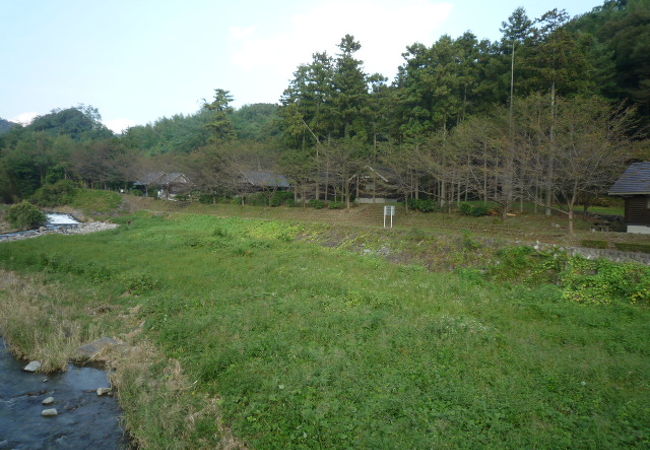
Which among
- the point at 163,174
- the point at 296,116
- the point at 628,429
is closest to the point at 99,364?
the point at 628,429

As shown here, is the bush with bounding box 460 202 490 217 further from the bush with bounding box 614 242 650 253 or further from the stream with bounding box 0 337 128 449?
the stream with bounding box 0 337 128 449

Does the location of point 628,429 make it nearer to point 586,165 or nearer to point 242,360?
point 242,360

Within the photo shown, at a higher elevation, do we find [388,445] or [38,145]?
[38,145]

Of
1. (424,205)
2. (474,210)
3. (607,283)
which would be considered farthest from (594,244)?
(424,205)

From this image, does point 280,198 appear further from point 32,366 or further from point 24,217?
point 32,366

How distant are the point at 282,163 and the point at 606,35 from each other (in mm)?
28005

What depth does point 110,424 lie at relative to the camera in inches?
250

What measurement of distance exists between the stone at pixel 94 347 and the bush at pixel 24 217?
2853 centimetres

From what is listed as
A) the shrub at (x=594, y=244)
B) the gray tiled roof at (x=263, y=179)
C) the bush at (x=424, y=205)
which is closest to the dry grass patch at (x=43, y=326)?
the shrub at (x=594, y=244)

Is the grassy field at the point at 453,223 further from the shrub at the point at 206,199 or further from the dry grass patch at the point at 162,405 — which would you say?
the dry grass patch at the point at 162,405

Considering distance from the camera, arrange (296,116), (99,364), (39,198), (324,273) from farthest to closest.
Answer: (39,198), (296,116), (324,273), (99,364)

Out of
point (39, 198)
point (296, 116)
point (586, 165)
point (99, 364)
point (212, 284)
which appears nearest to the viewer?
point (99, 364)

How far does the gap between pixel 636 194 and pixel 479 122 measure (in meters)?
8.44

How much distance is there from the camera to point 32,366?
8211mm
